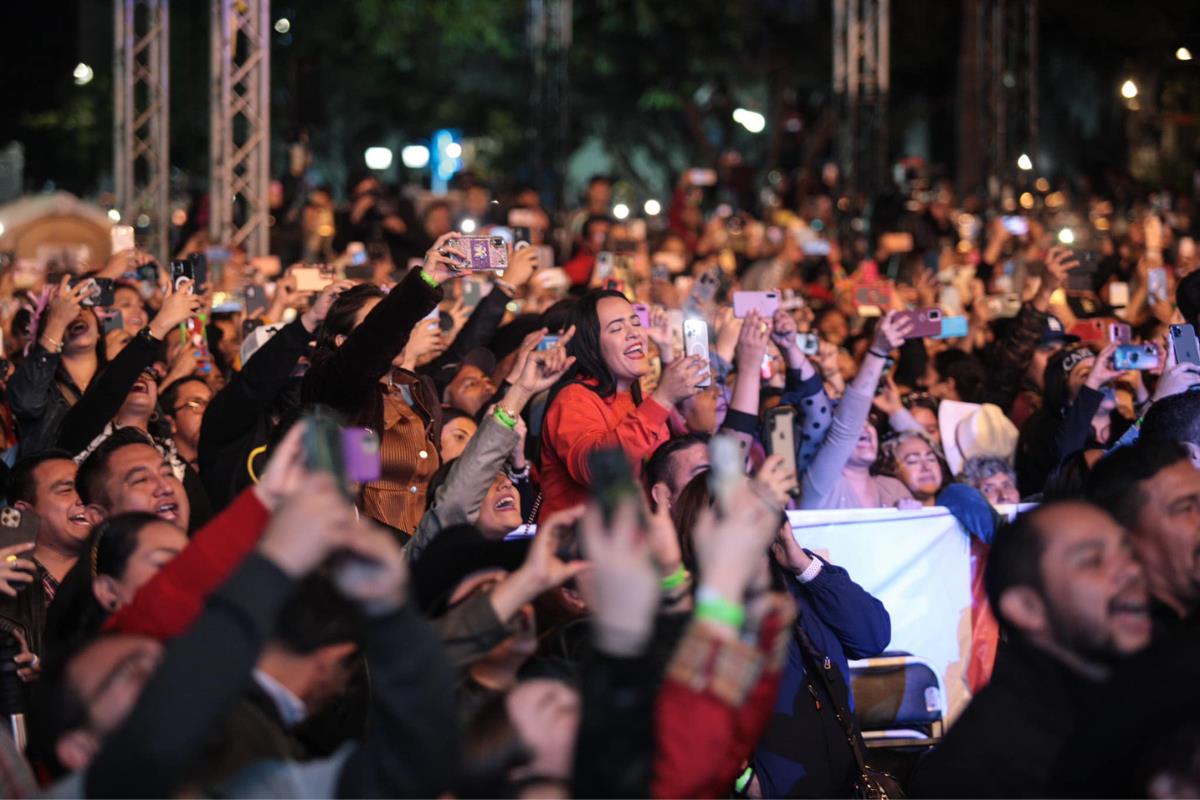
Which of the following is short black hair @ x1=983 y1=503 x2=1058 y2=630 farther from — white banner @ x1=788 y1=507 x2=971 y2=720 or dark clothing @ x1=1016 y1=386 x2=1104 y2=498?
dark clothing @ x1=1016 y1=386 x2=1104 y2=498

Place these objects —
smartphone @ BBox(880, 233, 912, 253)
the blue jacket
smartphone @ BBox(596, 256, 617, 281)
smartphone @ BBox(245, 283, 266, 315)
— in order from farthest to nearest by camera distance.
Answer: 1. smartphone @ BBox(880, 233, 912, 253)
2. smartphone @ BBox(596, 256, 617, 281)
3. smartphone @ BBox(245, 283, 266, 315)
4. the blue jacket

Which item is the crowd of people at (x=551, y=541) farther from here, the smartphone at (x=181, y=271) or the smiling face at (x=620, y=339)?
the smartphone at (x=181, y=271)

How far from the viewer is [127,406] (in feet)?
23.5

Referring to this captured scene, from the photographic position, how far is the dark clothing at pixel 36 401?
7059 mm

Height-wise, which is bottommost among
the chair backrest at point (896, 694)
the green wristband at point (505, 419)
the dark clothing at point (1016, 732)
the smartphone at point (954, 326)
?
the chair backrest at point (896, 694)

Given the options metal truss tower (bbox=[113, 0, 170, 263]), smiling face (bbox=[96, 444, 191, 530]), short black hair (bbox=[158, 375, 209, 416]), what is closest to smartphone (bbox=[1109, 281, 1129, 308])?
short black hair (bbox=[158, 375, 209, 416])

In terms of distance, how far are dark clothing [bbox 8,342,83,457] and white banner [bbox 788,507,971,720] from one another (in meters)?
3.12

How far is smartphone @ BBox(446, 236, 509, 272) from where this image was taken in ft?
20.0

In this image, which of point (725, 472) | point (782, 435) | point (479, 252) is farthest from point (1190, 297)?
point (725, 472)

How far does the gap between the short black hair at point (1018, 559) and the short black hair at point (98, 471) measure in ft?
8.82

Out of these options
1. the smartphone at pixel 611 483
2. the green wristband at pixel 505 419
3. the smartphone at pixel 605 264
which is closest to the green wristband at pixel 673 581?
the smartphone at pixel 611 483

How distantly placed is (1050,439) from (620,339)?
2.36m

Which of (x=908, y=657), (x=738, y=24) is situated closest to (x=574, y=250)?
(x=908, y=657)

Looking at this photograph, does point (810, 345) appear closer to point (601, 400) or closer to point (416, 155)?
point (601, 400)
